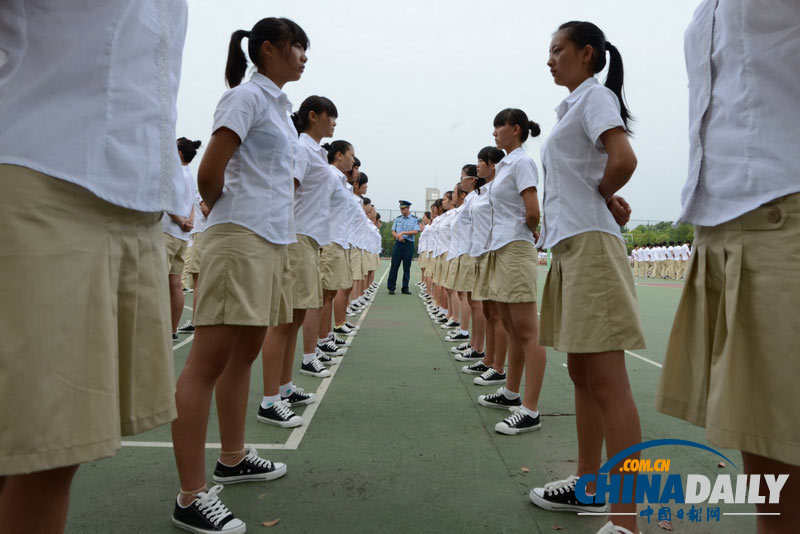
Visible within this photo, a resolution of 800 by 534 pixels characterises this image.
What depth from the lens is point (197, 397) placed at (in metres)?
2.02

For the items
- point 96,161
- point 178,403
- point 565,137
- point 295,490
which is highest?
point 565,137

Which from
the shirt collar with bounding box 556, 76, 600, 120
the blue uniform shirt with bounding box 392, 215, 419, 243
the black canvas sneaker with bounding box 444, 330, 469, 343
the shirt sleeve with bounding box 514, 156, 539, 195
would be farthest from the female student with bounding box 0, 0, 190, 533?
the blue uniform shirt with bounding box 392, 215, 419, 243

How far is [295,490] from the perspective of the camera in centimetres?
235

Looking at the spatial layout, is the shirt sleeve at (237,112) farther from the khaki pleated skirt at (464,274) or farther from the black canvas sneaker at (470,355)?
the khaki pleated skirt at (464,274)

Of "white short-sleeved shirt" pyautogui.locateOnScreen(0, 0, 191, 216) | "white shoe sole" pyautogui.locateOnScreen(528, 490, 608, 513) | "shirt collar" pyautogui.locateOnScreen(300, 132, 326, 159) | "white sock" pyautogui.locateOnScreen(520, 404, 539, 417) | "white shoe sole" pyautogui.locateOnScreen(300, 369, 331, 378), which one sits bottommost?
"white shoe sole" pyautogui.locateOnScreen(300, 369, 331, 378)

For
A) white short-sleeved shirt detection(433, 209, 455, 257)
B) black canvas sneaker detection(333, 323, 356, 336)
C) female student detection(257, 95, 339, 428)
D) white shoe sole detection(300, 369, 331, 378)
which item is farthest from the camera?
white short-sleeved shirt detection(433, 209, 455, 257)

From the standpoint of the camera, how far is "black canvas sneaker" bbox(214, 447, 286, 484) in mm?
2408

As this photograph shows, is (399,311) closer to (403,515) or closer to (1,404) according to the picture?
(403,515)

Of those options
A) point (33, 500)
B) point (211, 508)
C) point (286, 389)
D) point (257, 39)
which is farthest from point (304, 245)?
point (33, 500)

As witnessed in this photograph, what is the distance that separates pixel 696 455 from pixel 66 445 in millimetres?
3060

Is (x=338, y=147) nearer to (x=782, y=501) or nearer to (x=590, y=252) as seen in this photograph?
(x=590, y=252)

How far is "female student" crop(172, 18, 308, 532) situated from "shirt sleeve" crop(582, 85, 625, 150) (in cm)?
128

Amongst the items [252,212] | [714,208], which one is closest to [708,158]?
[714,208]

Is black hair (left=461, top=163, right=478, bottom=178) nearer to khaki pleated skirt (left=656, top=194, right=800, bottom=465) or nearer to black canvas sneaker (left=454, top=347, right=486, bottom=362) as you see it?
black canvas sneaker (left=454, top=347, right=486, bottom=362)
